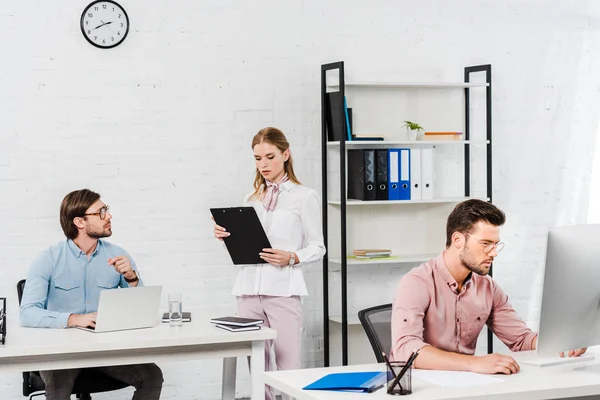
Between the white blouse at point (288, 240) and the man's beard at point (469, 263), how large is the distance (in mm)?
1215

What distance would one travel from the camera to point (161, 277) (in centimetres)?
478

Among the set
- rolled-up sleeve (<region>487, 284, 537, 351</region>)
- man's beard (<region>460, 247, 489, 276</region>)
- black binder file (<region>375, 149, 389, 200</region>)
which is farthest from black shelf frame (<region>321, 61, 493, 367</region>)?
man's beard (<region>460, 247, 489, 276</region>)

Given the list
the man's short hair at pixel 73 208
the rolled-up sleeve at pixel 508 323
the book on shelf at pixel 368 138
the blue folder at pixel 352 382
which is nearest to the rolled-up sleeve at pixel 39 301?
the man's short hair at pixel 73 208

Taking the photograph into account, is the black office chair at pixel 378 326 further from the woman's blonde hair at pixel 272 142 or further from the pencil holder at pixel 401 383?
the woman's blonde hair at pixel 272 142

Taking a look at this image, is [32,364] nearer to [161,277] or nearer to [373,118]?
[161,277]

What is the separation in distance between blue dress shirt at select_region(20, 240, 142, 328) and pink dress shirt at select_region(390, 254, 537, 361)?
4.49ft

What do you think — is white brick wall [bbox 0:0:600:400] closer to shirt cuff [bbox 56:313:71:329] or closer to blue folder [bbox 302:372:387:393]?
shirt cuff [bbox 56:313:71:329]

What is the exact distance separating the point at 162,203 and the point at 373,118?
4.43 ft

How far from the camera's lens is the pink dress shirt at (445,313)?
277 cm

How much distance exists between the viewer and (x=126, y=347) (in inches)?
122

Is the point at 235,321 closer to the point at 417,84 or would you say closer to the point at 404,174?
the point at 404,174

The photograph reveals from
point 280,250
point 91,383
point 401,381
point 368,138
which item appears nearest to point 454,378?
point 401,381

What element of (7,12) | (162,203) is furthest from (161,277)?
(7,12)

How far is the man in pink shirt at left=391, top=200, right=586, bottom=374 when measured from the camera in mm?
2797
